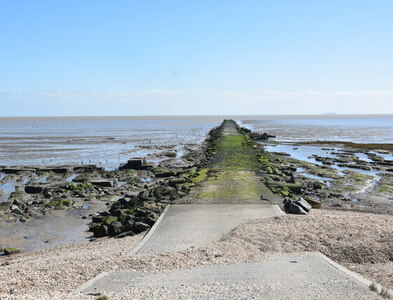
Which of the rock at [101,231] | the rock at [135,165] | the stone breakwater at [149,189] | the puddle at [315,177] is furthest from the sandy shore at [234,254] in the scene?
the rock at [135,165]

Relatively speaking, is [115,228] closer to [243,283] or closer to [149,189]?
[243,283]

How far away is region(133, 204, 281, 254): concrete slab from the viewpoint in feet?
35.7

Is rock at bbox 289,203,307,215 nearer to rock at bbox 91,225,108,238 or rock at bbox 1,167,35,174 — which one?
rock at bbox 91,225,108,238

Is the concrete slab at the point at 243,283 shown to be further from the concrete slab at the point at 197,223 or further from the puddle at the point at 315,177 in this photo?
the puddle at the point at 315,177

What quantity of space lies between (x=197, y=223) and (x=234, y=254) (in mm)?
3271

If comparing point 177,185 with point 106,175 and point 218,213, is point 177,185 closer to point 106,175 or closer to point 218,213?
point 218,213

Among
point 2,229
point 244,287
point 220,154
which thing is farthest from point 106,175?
point 244,287

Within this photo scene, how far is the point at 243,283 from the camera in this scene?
26.2 ft

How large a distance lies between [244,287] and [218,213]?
6592 mm

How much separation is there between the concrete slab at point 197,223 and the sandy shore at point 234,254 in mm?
526

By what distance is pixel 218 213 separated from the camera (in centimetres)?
1434

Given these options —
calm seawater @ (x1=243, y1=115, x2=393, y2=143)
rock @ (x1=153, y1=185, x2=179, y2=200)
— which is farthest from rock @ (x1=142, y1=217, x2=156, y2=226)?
calm seawater @ (x1=243, y1=115, x2=393, y2=143)

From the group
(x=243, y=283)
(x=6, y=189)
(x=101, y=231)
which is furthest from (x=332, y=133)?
(x=243, y=283)

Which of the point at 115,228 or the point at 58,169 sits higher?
the point at 115,228
